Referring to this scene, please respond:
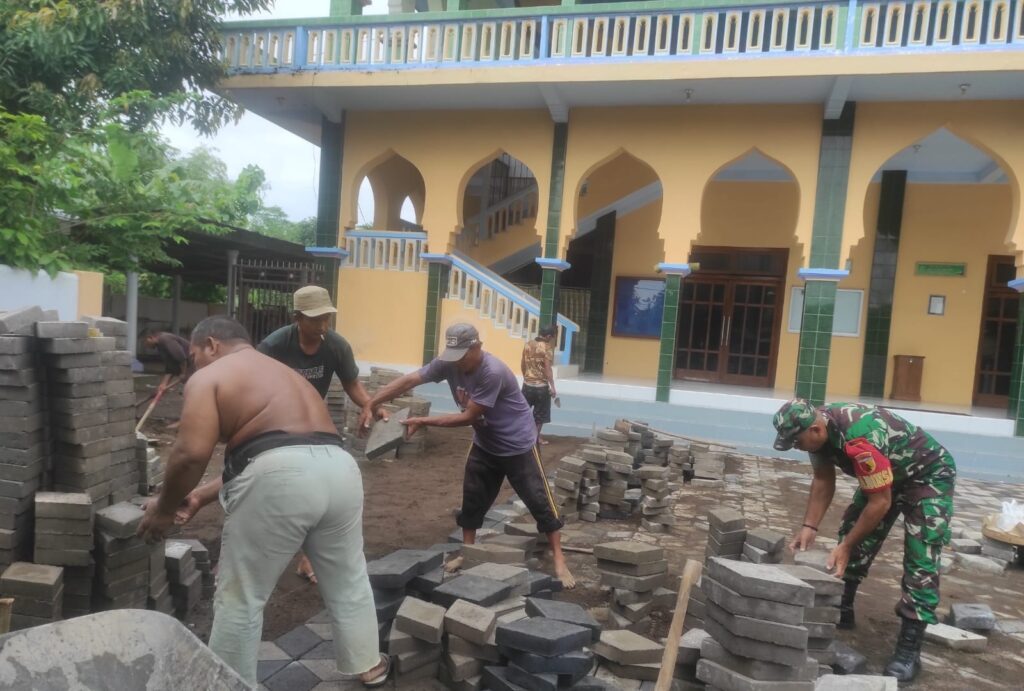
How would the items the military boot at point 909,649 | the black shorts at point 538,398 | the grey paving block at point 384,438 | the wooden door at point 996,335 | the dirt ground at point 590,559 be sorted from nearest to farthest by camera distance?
the military boot at point 909,649 < the dirt ground at point 590,559 < the grey paving block at point 384,438 < the black shorts at point 538,398 < the wooden door at point 996,335

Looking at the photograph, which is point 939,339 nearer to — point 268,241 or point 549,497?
point 549,497

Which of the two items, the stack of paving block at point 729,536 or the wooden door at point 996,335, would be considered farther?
the wooden door at point 996,335

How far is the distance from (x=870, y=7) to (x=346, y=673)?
9.48m

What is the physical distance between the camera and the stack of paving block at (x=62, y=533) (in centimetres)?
299

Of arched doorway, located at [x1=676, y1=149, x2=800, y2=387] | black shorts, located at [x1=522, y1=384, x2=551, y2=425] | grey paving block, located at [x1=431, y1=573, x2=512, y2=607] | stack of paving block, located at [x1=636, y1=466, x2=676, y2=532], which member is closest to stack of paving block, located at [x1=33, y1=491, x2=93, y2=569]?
grey paving block, located at [x1=431, y1=573, x2=512, y2=607]

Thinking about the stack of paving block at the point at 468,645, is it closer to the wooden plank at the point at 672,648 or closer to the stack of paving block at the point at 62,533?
the wooden plank at the point at 672,648

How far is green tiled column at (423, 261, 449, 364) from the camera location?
34.3 ft

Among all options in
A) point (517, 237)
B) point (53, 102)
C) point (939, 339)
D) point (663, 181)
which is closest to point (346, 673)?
point (663, 181)

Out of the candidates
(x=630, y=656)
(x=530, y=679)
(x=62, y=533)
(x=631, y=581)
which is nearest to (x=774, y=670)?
(x=630, y=656)

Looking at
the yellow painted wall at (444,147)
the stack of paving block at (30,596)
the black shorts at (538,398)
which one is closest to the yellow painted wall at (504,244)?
A: the yellow painted wall at (444,147)

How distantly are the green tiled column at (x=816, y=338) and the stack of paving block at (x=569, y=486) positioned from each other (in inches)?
197

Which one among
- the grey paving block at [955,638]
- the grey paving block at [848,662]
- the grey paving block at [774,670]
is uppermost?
the grey paving block at [774,670]

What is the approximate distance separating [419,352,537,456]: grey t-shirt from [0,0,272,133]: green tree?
24.2ft

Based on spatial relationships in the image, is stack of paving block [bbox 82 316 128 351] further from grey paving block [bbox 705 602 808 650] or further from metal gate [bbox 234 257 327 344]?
metal gate [bbox 234 257 327 344]
